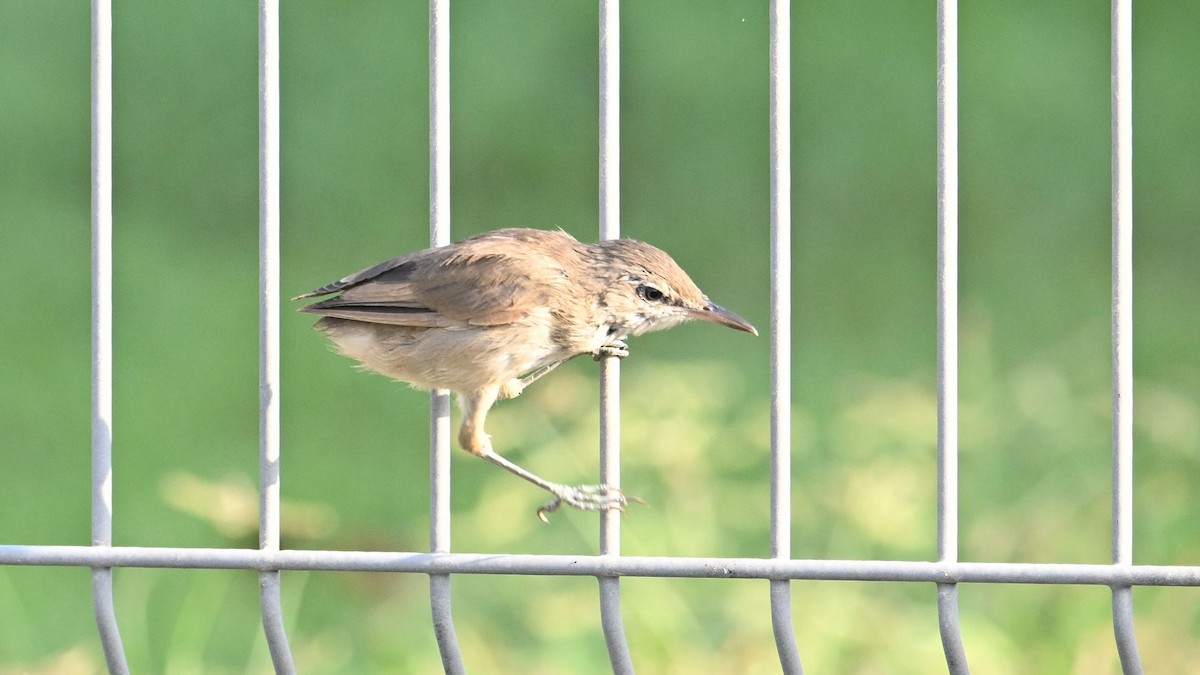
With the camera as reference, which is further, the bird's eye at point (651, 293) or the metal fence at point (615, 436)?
the bird's eye at point (651, 293)

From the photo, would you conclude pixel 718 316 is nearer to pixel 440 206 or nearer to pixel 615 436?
pixel 615 436

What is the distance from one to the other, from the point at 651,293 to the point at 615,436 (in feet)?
1.40

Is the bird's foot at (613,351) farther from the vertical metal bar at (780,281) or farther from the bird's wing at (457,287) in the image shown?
the vertical metal bar at (780,281)

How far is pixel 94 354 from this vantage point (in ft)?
11.8

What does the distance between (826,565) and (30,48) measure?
10.3 ft

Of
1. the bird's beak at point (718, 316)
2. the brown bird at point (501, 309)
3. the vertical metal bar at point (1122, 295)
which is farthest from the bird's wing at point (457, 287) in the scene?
the vertical metal bar at point (1122, 295)

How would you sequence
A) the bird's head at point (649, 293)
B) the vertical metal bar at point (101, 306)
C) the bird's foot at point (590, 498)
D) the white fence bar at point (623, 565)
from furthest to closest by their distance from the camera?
→ the bird's head at point (649, 293) < the vertical metal bar at point (101, 306) < the bird's foot at point (590, 498) < the white fence bar at point (623, 565)

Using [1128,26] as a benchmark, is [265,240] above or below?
below

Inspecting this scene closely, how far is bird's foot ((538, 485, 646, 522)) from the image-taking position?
348cm

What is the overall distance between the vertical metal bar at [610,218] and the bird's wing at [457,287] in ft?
0.82

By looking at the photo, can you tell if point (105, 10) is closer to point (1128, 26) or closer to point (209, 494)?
point (209, 494)

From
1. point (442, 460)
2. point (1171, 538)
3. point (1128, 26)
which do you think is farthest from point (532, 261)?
point (1171, 538)

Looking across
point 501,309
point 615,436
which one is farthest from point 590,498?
point 501,309

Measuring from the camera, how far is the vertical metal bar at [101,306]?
3.60 meters
